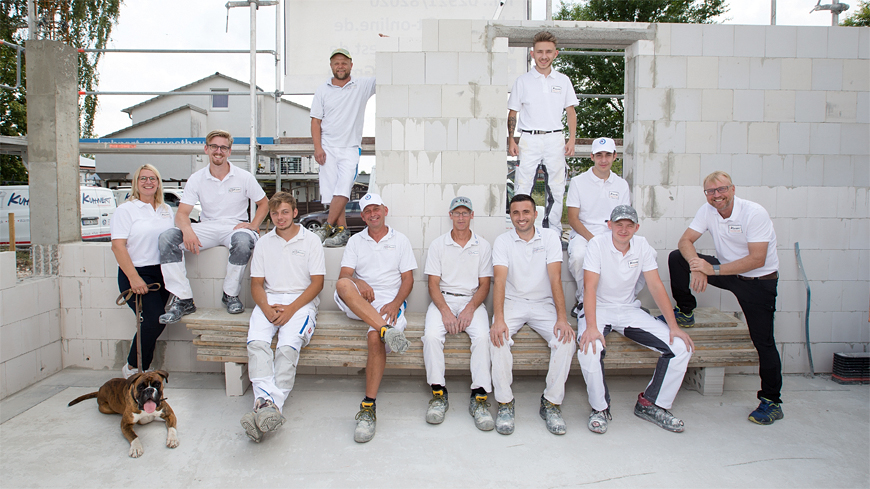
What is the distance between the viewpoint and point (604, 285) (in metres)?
3.61

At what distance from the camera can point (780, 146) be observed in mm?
4336

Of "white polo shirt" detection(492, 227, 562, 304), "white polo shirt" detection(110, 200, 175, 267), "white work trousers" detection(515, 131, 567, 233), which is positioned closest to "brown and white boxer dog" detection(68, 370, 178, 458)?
"white polo shirt" detection(110, 200, 175, 267)

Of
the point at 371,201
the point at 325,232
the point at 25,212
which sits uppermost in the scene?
the point at 371,201

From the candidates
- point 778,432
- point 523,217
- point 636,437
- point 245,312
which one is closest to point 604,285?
point 523,217

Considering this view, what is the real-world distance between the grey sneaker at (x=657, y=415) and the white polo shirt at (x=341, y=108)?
3368 millimetres

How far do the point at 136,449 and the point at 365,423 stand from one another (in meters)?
1.33

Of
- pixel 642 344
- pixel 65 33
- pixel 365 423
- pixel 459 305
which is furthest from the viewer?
pixel 65 33

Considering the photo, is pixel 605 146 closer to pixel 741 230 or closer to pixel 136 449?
pixel 741 230

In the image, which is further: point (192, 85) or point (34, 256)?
point (192, 85)

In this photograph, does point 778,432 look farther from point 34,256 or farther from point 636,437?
point 34,256

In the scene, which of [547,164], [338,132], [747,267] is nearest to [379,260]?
[338,132]

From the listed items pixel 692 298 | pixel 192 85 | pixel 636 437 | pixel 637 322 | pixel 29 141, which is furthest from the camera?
pixel 192 85

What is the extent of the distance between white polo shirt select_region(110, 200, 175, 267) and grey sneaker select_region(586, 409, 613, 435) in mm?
3451

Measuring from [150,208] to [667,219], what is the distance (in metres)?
4.31
